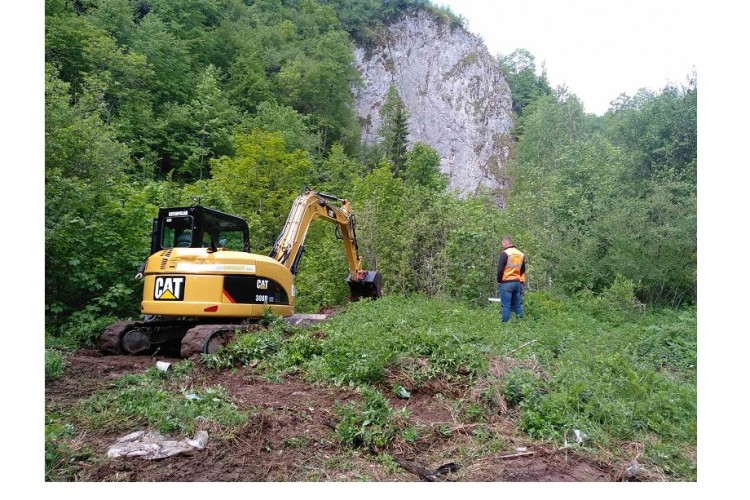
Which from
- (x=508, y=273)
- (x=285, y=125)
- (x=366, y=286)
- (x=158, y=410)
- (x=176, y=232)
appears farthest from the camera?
(x=285, y=125)

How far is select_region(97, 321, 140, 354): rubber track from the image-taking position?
285 inches

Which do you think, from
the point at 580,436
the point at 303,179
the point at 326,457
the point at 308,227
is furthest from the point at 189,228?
the point at 303,179

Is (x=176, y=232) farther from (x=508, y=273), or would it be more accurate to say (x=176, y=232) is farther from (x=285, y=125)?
(x=285, y=125)

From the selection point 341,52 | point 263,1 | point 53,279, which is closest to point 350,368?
point 53,279

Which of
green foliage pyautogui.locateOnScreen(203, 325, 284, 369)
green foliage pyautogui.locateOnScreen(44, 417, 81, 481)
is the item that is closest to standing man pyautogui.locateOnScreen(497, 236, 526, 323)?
green foliage pyautogui.locateOnScreen(203, 325, 284, 369)

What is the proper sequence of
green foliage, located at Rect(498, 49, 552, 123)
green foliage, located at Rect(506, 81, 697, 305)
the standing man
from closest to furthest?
1. the standing man
2. green foliage, located at Rect(506, 81, 697, 305)
3. green foliage, located at Rect(498, 49, 552, 123)

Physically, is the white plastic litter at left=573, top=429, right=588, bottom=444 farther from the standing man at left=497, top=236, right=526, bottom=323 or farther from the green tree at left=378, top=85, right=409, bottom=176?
the green tree at left=378, top=85, right=409, bottom=176

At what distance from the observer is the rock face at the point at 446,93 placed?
51000 mm

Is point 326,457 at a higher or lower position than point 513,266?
lower

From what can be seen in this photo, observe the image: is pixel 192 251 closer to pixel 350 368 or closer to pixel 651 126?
pixel 350 368

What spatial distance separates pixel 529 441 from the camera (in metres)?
4.00

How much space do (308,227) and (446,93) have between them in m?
47.1

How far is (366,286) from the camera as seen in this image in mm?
11086

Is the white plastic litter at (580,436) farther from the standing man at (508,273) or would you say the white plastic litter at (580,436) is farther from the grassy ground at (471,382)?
the standing man at (508,273)
